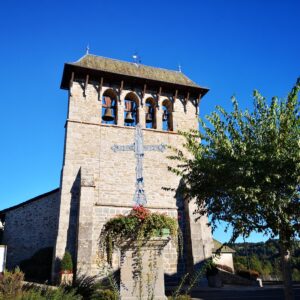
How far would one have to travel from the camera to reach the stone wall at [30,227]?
16172mm

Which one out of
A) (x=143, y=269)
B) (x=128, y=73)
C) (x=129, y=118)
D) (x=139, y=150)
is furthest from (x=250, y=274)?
(x=143, y=269)

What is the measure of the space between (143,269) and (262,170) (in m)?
4.24

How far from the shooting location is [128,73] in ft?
62.3

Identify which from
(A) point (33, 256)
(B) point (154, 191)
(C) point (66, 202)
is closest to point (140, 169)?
(B) point (154, 191)

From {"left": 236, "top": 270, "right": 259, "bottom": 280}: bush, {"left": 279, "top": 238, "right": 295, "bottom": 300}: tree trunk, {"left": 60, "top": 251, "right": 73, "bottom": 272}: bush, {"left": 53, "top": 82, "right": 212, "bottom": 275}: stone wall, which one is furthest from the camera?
{"left": 236, "top": 270, "right": 259, "bottom": 280}: bush

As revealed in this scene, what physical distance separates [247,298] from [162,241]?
697 cm

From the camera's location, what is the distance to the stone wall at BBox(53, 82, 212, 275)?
48.4ft

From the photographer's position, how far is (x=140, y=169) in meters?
17.2

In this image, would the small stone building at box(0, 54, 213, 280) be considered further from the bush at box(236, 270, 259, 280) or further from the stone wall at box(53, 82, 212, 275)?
the bush at box(236, 270, 259, 280)

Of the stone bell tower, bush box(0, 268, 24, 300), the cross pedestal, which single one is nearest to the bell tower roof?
the stone bell tower

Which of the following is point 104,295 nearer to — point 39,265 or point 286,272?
point 286,272

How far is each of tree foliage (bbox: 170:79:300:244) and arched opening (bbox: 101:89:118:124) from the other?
32.8ft

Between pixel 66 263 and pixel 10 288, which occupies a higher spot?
pixel 66 263

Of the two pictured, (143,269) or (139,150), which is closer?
(143,269)
